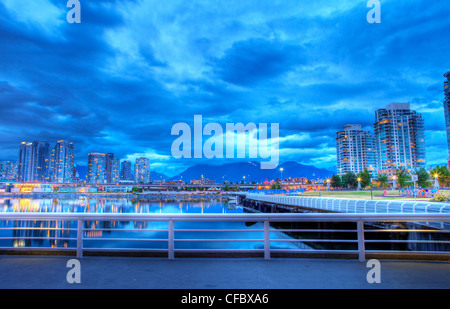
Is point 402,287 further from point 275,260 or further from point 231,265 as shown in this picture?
A: point 231,265

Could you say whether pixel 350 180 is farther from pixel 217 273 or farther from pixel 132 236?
pixel 217 273

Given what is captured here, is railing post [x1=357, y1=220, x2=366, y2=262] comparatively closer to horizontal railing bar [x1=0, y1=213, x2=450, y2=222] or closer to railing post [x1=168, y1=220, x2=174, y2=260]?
horizontal railing bar [x1=0, y1=213, x2=450, y2=222]

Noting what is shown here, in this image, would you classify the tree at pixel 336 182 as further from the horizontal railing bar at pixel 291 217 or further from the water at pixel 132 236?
the horizontal railing bar at pixel 291 217

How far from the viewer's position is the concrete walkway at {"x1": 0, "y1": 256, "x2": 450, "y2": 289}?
5.61 meters

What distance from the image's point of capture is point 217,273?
21.0 feet

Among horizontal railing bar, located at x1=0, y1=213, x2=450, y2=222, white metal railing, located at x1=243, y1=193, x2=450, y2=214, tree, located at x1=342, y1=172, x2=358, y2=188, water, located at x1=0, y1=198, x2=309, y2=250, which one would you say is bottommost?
water, located at x1=0, y1=198, x2=309, y2=250

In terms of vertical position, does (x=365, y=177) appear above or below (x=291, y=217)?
above

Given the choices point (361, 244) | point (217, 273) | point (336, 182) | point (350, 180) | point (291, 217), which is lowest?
point (217, 273)

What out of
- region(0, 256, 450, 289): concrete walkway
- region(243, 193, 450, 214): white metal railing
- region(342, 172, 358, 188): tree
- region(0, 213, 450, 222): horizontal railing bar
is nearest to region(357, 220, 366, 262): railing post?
region(0, 213, 450, 222): horizontal railing bar

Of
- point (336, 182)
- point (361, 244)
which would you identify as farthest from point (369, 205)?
point (336, 182)

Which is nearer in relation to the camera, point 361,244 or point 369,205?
point 361,244

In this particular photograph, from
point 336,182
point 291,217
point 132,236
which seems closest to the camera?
point 291,217

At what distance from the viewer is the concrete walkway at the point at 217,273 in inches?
221
